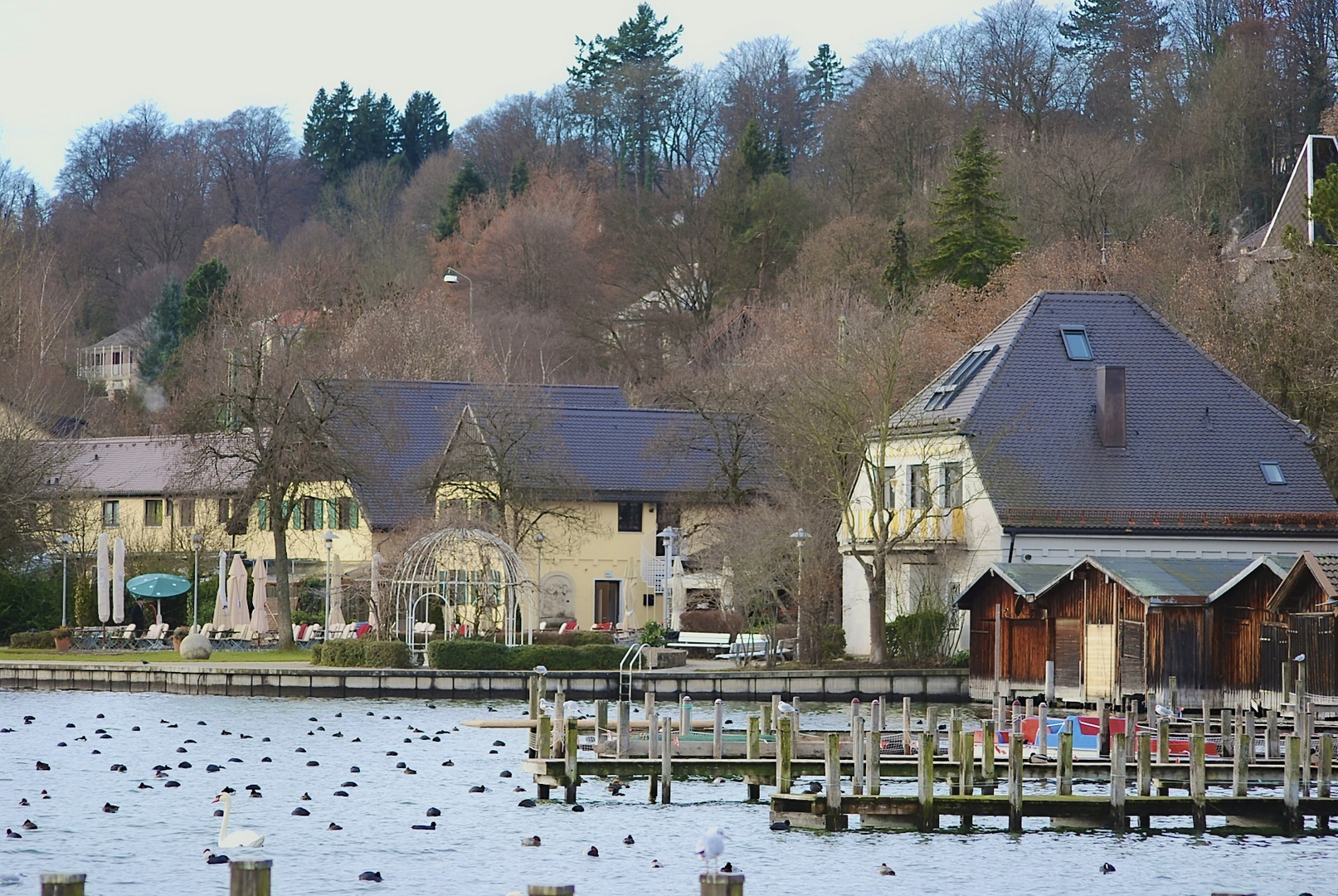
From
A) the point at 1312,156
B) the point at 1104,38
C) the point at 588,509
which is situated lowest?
the point at 588,509

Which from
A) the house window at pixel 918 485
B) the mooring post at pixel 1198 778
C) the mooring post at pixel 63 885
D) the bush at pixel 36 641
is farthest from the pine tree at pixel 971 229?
the mooring post at pixel 63 885

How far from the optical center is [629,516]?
6825 centimetres

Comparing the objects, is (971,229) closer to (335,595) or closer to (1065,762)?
(335,595)

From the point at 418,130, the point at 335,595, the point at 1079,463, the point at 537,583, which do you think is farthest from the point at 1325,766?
the point at 418,130

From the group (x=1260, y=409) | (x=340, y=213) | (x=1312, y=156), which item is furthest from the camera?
(x=340, y=213)

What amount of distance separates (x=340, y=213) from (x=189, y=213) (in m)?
9.34

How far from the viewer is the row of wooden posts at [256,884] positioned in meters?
11.8

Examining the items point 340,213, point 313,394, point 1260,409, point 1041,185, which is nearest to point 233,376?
point 313,394

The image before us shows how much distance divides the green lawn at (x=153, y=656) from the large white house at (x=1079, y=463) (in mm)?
14990

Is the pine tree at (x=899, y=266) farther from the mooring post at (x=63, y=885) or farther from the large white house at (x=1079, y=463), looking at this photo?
the mooring post at (x=63, y=885)

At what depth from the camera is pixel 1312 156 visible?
74.4m

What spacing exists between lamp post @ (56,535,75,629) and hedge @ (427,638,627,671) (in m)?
14.6

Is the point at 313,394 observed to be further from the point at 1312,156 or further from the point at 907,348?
the point at 1312,156

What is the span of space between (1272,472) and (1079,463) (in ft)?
16.5
